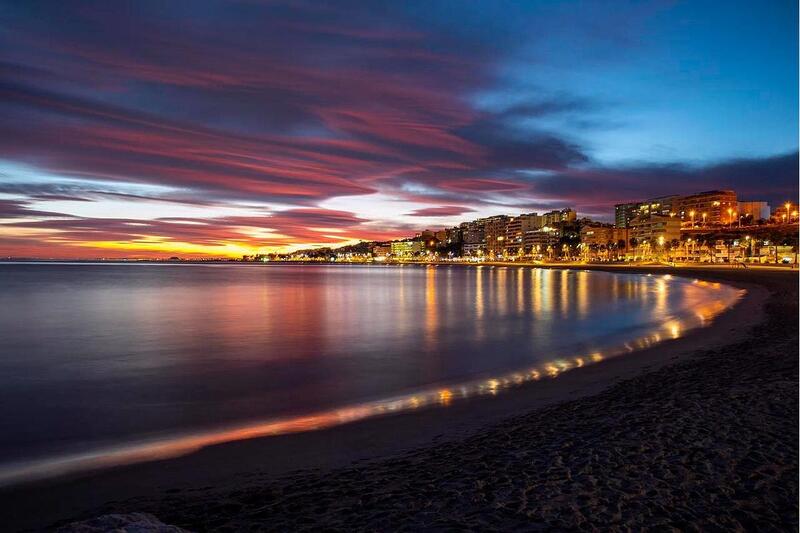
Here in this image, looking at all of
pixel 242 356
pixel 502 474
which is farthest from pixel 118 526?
pixel 242 356

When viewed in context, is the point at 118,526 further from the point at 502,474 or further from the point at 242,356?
the point at 242,356

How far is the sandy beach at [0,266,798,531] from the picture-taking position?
15.4 feet

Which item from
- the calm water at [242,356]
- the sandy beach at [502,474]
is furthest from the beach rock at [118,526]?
the calm water at [242,356]

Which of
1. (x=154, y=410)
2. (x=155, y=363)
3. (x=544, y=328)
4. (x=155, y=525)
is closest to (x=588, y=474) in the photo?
(x=155, y=525)

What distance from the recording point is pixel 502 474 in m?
5.68

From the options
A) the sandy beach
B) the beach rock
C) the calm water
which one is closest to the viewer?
the beach rock

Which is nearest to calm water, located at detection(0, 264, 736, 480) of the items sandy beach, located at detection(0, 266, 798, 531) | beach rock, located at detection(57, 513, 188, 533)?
sandy beach, located at detection(0, 266, 798, 531)

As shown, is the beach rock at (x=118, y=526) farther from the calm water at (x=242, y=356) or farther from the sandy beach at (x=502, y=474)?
the calm water at (x=242, y=356)

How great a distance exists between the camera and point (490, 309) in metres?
34.2

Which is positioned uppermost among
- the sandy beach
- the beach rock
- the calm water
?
the beach rock

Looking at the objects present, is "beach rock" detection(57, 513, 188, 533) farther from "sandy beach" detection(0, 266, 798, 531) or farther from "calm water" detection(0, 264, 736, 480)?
"calm water" detection(0, 264, 736, 480)

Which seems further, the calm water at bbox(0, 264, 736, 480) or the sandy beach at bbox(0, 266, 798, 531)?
the calm water at bbox(0, 264, 736, 480)

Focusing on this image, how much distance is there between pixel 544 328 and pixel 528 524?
20.3m

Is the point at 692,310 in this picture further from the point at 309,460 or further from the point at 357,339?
the point at 309,460
